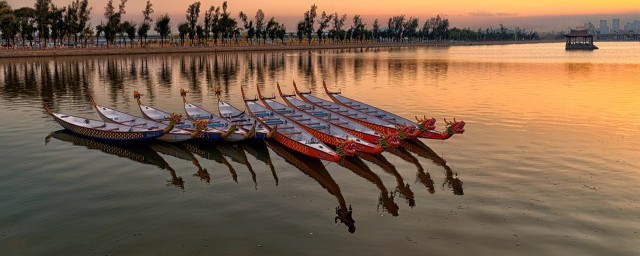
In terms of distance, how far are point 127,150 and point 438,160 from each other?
1748 cm

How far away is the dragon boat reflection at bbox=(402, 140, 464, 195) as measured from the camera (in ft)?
76.1

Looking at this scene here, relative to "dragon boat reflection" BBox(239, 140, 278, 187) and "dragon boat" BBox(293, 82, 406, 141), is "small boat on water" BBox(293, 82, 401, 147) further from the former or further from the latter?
"dragon boat reflection" BBox(239, 140, 278, 187)

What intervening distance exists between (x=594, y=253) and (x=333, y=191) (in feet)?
34.0

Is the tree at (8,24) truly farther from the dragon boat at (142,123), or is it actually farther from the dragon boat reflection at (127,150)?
the dragon boat reflection at (127,150)

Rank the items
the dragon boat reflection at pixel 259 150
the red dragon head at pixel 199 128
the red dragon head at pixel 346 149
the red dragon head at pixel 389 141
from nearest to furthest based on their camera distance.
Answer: the red dragon head at pixel 346 149, the red dragon head at pixel 389 141, the dragon boat reflection at pixel 259 150, the red dragon head at pixel 199 128

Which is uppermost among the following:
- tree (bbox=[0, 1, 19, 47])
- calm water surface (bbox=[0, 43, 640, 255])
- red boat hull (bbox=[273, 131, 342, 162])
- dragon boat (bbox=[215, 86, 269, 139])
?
tree (bbox=[0, 1, 19, 47])

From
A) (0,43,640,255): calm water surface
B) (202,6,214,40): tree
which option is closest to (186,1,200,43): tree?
(202,6,214,40): tree

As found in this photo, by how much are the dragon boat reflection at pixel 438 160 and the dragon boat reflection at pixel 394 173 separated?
6.18 ft

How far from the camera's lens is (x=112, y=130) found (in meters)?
30.5

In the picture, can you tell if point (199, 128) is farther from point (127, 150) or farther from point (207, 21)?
point (207, 21)

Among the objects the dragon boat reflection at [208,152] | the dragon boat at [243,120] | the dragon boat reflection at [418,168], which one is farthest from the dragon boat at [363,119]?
the dragon boat reflection at [208,152]

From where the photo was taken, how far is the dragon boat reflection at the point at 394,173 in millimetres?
21948

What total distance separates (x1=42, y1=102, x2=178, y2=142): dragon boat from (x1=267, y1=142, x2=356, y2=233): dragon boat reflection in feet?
21.0

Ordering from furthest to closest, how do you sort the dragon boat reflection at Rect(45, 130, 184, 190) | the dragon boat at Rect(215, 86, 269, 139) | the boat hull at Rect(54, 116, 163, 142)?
the dragon boat at Rect(215, 86, 269, 139), the boat hull at Rect(54, 116, 163, 142), the dragon boat reflection at Rect(45, 130, 184, 190)
